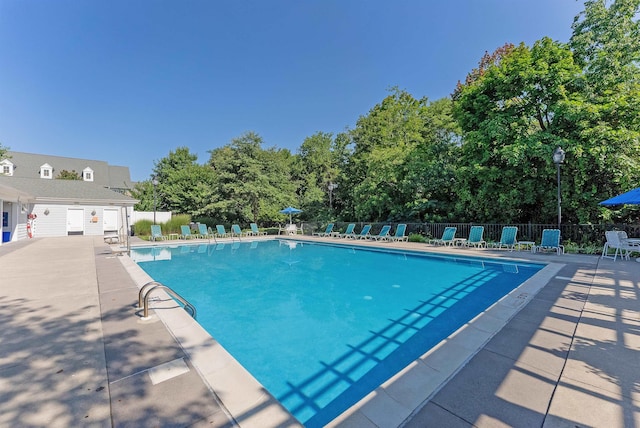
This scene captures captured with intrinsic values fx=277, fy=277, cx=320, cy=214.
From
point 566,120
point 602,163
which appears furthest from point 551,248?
point 566,120

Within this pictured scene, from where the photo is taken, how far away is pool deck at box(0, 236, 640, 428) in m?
1.89

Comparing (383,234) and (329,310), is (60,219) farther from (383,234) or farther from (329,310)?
(329,310)

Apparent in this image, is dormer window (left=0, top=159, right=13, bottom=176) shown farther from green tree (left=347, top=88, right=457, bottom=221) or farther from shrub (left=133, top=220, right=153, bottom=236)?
green tree (left=347, top=88, right=457, bottom=221)

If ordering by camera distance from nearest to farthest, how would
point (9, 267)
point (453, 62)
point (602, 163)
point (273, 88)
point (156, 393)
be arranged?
1. point (156, 393)
2. point (9, 267)
3. point (602, 163)
4. point (453, 62)
5. point (273, 88)

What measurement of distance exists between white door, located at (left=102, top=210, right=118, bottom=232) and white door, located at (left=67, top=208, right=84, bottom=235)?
116cm

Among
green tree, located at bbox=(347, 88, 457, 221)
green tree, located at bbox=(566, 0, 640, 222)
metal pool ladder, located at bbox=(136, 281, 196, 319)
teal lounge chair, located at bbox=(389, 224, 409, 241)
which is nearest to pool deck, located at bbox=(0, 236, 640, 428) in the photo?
metal pool ladder, located at bbox=(136, 281, 196, 319)

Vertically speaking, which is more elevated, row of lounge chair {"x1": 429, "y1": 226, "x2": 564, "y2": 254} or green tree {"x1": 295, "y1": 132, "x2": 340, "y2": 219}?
green tree {"x1": 295, "y1": 132, "x2": 340, "y2": 219}

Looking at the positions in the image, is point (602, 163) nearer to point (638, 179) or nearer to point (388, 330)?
point (638, 179)

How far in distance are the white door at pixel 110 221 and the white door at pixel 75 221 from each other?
3.82 ft

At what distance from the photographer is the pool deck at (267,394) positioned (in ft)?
6.22

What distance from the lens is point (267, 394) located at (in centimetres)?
220

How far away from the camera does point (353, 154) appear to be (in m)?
21.7

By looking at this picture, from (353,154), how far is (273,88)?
7.54m

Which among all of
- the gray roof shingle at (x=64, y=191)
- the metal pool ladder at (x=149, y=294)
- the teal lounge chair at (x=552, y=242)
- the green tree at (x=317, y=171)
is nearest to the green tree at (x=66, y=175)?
the gray roof shingle at (x=64, y=191)
